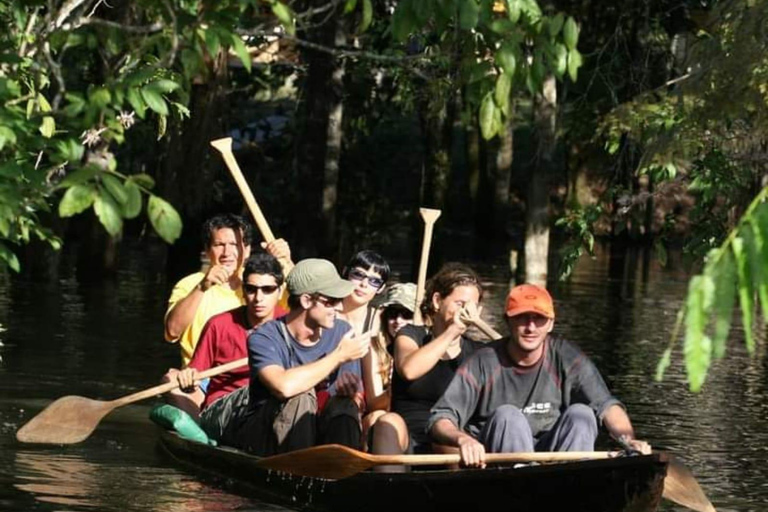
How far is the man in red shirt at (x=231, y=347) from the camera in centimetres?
1191

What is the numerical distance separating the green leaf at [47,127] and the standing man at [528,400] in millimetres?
3281

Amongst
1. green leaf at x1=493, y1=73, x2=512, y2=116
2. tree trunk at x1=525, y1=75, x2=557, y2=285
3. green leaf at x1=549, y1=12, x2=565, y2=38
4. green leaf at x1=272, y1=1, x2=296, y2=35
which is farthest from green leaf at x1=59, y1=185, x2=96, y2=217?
tree trunk at x1=525, y1=75, x2=557, y2=285

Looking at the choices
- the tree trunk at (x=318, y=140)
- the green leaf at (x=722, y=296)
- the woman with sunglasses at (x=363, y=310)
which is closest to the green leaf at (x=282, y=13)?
the green leaf at (x=722, y=296)

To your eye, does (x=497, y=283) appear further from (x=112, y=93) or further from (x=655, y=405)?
(x=112, y=93)

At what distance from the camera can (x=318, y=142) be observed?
90.2 ft

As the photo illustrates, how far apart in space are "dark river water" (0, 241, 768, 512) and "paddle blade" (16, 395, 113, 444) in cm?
12

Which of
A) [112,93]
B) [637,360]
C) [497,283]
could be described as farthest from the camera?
[497,283]

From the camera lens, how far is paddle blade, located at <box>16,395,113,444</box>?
13141mm

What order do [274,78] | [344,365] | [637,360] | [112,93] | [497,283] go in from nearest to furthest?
[112,93], [344,365], [637,360], [497,283], [274,78]

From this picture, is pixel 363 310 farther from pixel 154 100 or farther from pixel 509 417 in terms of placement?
pixel 154 100

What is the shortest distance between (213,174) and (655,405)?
11.4 m

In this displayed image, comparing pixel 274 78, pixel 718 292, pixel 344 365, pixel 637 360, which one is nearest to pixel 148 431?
pixel 344 365

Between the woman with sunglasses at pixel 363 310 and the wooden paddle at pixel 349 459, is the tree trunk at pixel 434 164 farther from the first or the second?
the wooden paddle at pixel 349 459

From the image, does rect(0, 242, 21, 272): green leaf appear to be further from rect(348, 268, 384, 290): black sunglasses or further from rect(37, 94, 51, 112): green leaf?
rect(348, 268, 384, 290): black sunglasses
